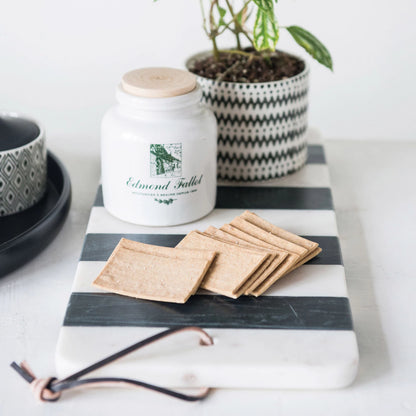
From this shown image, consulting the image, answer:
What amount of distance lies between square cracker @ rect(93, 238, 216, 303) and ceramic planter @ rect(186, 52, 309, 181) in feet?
0.83

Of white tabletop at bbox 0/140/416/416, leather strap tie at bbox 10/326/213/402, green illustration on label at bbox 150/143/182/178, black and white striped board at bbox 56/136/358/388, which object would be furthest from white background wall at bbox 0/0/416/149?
leather strap tie at bbox 10/326/213/402

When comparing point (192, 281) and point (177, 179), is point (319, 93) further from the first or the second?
point (192, 281)

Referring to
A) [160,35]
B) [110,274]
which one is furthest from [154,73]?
[160,35]

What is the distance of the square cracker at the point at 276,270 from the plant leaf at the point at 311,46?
10.3 inches

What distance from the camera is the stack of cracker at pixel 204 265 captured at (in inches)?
30.1

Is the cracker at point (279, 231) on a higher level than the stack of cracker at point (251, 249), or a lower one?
lower

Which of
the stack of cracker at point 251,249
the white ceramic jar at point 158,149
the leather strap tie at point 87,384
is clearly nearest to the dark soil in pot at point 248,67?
the white ceramic jar at point 158,149

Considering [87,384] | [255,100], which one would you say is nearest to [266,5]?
[255,100]

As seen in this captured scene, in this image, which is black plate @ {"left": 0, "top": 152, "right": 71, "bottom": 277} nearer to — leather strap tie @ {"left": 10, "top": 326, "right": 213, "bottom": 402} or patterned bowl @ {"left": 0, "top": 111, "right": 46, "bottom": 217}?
patterned bowl @ {"left": 0, "top": 111, "right": 46, "bottom": 217}

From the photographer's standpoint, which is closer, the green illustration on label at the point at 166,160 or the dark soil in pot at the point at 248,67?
the green illustration on label at the point at 166,160

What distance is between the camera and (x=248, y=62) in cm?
101

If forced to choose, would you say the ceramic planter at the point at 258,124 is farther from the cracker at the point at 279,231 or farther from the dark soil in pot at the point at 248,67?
the cracker at the point at 279,231

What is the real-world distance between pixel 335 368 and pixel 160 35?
82cm

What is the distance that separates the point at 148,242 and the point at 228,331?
20 centimetres
